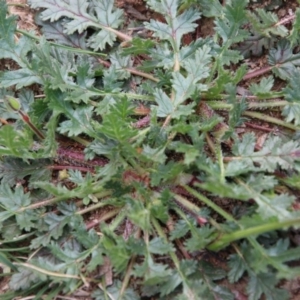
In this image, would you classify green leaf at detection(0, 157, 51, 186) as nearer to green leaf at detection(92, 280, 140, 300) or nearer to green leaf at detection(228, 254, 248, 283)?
green leaf at detection(92, 280, 140, 300)

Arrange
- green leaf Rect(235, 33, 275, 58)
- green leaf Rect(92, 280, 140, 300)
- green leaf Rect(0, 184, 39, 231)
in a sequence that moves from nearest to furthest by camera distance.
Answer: green leaf Rect(92, 280, 140, 300) < green leaf Rect(0, 184, 39, 231) < green leaf Rect(235, 33, 275, 58)

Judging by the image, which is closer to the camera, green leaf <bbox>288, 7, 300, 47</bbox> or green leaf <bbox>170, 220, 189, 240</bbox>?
green leaf <bbox>170, 220, 189, 240</bbox>

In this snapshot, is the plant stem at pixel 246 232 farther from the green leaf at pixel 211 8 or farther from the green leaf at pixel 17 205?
the green leaf at pixel 211 8

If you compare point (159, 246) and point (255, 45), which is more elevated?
point (255, 45)

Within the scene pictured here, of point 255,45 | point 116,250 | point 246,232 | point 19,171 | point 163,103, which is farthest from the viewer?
point 255,45

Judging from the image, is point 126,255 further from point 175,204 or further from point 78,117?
point 78,117

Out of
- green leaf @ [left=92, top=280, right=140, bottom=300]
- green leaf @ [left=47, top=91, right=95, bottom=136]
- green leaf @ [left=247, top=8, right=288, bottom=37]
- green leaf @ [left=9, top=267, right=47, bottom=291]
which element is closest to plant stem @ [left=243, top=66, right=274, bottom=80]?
green leaf @ [left=247, top=8, right=288, bottom=37]

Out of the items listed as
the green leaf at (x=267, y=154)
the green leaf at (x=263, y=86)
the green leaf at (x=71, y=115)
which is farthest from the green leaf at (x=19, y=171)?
the green leaf at (x=263, y=86)

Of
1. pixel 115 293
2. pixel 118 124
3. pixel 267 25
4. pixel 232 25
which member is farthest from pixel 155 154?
pixel 267 25

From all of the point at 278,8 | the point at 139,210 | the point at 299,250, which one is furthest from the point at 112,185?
the point at 278,8

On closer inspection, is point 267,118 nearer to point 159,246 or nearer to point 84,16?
point 159,246
